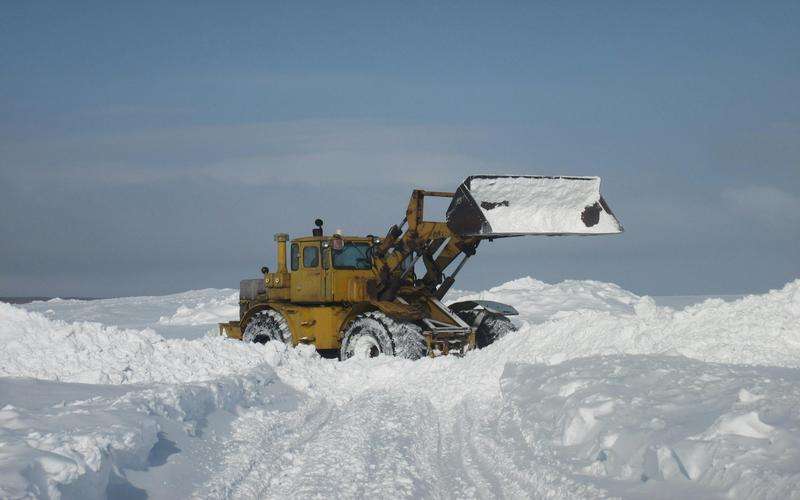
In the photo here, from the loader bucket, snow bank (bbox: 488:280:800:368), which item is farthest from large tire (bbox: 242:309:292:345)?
snow bank (bbox: 488:280:800:368)

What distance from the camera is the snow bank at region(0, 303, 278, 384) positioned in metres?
10.5

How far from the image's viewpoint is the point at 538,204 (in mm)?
13133

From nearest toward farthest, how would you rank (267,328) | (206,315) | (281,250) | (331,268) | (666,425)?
(666,425), (331,268), (267,328), (281,250), (206,315)

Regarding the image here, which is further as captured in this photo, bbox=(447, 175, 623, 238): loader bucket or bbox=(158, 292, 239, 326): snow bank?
bbox=(158, 292, 239, 326): snow bank

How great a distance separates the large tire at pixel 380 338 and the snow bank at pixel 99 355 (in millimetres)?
2207

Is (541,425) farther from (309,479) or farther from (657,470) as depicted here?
(309,479)

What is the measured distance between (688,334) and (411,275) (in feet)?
20.7

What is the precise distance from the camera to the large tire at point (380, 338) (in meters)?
13.7

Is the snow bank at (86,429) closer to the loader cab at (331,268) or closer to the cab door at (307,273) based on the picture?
the loader cab at (331,268)

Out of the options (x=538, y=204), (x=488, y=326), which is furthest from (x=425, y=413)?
(x=488, y=326)

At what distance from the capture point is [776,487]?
5141 mm

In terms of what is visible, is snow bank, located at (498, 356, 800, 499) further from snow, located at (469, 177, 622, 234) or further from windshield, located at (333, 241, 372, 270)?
windshield, located at (333, 241, 372, 270)

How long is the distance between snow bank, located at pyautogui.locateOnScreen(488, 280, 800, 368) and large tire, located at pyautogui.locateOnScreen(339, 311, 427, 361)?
143cm

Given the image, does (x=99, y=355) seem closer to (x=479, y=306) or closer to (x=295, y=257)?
(x=295, y=257)
